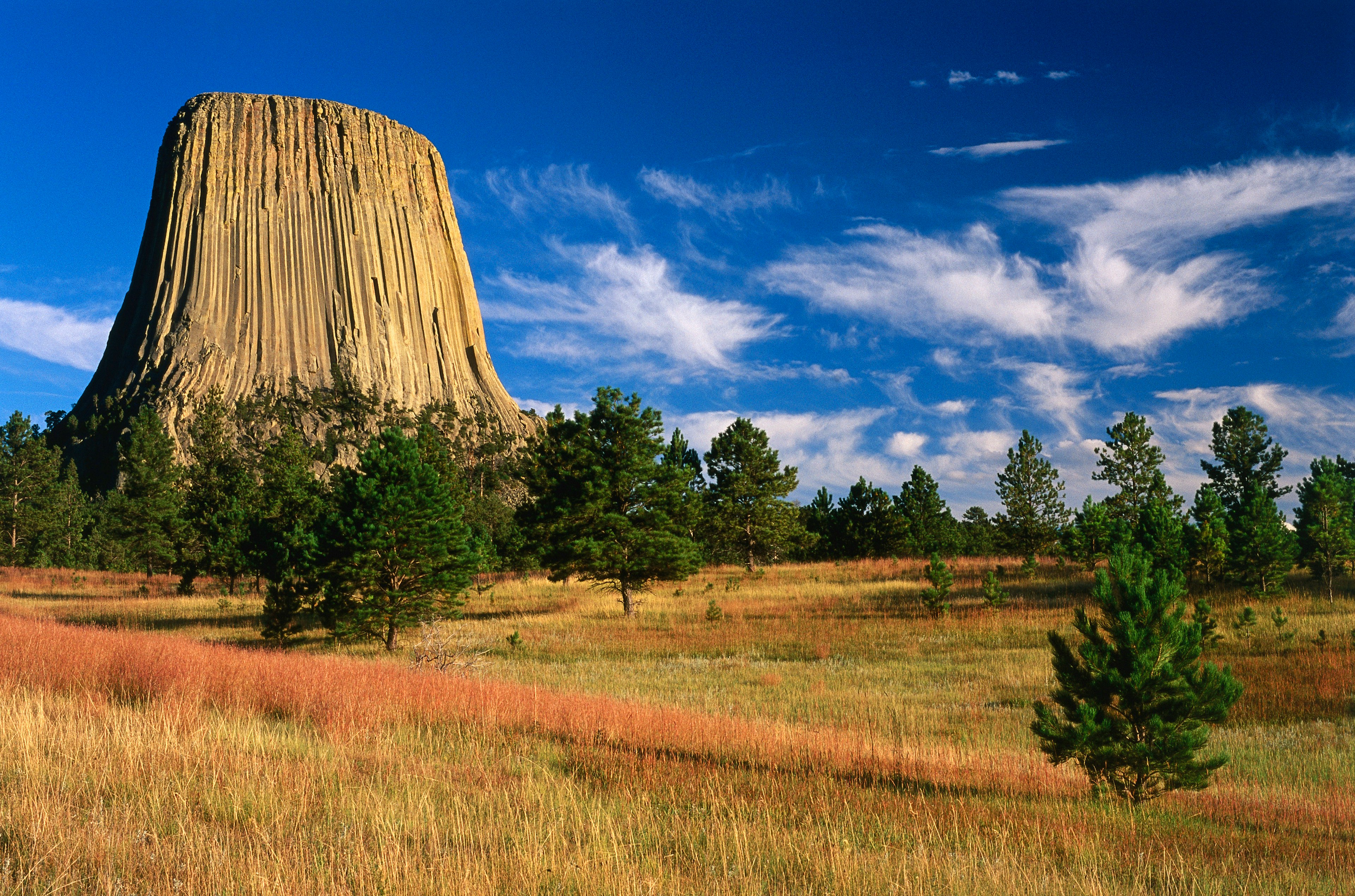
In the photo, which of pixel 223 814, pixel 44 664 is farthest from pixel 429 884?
pixel 44 664

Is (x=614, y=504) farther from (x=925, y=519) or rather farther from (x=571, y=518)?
(x=925, y=519)

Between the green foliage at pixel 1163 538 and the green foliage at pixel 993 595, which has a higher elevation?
the green foliage at pixel 1163 538

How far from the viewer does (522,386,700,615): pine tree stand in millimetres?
28906

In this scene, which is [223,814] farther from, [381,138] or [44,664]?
[381,138]

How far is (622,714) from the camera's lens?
10.1m

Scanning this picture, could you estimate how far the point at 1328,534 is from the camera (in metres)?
25.1

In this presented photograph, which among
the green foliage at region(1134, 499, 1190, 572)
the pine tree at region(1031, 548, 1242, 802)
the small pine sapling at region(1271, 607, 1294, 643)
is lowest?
the small pine sapling at region(1271, 607, 1294, 643)

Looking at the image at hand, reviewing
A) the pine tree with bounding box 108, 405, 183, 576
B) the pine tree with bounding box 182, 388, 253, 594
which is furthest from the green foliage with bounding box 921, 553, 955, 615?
the pine tree with bounding box 108, 405, 183, 576

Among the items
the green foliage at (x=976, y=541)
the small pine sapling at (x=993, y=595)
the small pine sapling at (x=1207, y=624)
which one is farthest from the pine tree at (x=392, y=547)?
the green foliage at (x=976, y=541)

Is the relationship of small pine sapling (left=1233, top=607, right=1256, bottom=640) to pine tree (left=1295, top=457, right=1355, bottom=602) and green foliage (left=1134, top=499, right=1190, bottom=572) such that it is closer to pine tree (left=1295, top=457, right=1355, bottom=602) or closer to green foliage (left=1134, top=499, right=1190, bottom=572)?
green foliage (left=1134, top=499, right=1190, bottom=572)

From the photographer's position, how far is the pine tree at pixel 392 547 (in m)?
21.2

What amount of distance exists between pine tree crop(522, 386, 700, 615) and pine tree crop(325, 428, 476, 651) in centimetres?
692

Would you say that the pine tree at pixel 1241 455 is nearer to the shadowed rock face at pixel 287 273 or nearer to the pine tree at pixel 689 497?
the pine tree at pixel 689 497

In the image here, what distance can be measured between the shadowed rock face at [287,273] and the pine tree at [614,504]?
7321 centimetres
